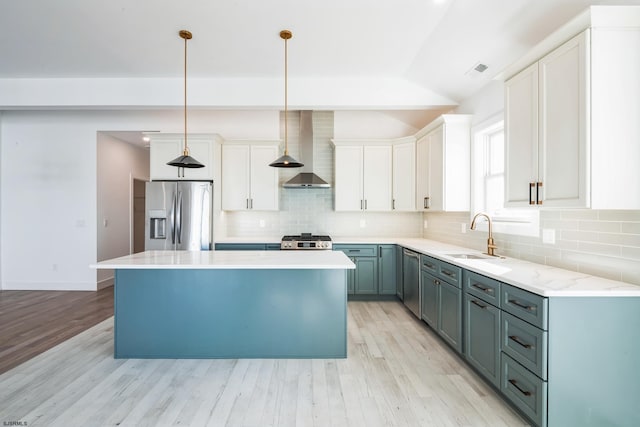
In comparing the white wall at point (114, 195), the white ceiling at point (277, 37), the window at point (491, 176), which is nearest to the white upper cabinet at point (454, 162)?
the window at point (491, 176)

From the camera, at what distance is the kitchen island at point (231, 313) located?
8.85 ft

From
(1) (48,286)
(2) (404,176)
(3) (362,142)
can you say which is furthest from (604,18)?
(1) (48,286)

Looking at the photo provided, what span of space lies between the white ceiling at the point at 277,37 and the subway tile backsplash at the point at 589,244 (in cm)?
134

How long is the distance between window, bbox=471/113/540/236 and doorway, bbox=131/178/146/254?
6.17 metres

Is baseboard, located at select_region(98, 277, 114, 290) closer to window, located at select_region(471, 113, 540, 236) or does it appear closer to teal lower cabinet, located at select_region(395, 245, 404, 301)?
teal lower cabinet, located at select_region(395, 245, 404, 301)

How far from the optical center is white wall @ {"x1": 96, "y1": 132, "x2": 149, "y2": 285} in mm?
5172

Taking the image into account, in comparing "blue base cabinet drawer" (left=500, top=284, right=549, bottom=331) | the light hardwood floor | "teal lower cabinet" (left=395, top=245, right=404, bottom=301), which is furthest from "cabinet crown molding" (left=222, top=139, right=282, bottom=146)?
"blue base cabinet drawer" (left=500, top=284, right=549, bottom=331)

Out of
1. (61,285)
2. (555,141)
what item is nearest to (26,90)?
(61,285)

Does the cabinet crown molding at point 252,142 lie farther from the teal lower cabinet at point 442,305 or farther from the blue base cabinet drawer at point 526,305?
the blue base cabinet drawer at point 526,305

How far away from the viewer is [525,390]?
6.02ft

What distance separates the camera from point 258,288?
2.72 meters

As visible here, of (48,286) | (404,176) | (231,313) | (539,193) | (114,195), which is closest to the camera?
(539,193)

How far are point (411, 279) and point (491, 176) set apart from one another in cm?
151

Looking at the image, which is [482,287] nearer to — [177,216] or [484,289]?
[484,289]
